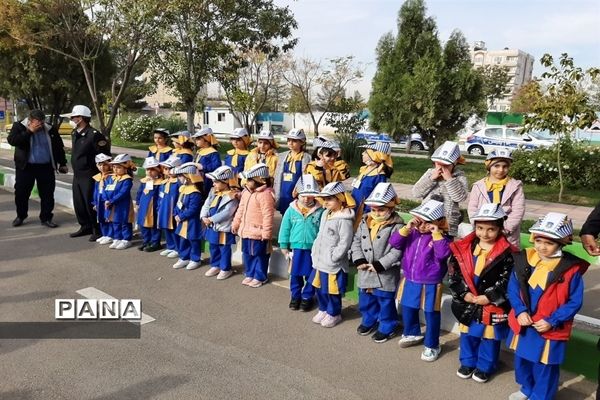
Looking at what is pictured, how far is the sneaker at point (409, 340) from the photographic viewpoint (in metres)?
4.05

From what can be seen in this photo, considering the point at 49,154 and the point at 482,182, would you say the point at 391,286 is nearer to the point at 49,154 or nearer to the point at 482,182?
the point at 482,182

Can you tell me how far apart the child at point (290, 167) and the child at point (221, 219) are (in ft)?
2.39

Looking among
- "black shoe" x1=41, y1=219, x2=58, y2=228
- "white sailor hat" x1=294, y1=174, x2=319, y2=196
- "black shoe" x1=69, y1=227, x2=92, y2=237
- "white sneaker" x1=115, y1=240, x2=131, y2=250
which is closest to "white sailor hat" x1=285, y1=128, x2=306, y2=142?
"white sailor hat" x1=294, y1=174, x2=319, y2=196

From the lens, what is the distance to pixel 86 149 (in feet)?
23.3

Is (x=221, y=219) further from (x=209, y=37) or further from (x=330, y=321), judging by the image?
(x=209, y=37)

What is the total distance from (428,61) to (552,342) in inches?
558

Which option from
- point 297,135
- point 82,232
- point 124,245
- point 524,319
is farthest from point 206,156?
point 524,319

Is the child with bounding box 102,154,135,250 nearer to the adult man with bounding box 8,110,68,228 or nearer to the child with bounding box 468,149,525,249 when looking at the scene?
the adult man with bounding box 8,110,68,228

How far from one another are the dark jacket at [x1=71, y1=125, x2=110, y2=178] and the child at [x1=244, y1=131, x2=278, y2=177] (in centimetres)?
223

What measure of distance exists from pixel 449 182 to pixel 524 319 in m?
1.75

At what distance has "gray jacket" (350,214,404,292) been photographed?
405cm

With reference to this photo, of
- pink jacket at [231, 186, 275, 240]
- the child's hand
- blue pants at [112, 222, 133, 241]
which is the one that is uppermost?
pink jacket at [231, 186, 275, 240]

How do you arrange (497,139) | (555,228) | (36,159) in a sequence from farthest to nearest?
(497,139) → (36,159) → (555,228)

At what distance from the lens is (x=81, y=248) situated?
6852 millimetres
